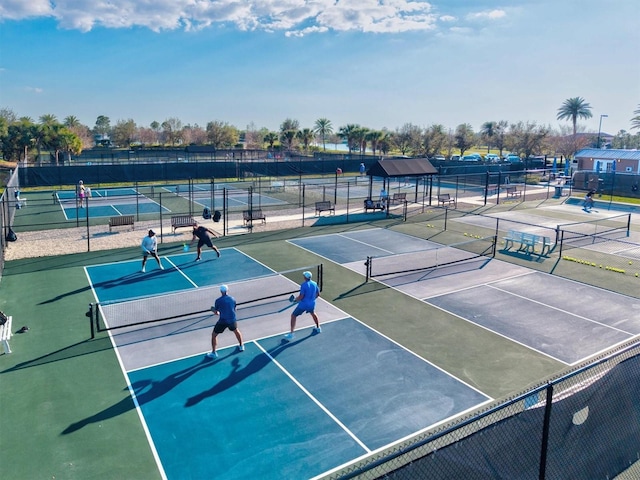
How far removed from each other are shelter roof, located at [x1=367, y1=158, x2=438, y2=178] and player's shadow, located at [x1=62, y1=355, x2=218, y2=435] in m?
24.2

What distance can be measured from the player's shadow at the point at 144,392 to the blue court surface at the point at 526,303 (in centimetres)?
809

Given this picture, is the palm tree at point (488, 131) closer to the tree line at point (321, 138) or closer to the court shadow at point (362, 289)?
the tree line at point (321, 138)

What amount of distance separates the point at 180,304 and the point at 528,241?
1546 cm

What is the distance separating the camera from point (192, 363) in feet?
39.6

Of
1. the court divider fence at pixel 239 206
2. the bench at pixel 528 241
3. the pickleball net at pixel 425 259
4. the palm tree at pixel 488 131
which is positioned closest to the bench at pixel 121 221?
the court divider fence at pixel 239 206

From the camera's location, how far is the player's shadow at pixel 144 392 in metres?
9.73

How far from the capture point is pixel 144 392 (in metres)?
10.8

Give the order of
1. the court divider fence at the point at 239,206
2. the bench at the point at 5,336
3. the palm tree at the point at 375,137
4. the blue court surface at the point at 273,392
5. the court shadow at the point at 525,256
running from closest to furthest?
the blue court surface at the point at 273,392
the bench at the point at 5,336
the court shadow at the point at 525,256
the court divider fence at the point at 239,206
the palm tree at the point at 375,137

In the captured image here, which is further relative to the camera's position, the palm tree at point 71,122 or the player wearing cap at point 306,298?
the palm tree at point 71,122

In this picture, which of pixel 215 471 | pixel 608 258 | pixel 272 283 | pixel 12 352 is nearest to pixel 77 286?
pixel 12 352

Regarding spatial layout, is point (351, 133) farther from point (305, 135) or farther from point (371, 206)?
point (371, 206)

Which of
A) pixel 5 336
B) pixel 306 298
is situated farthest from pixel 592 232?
pixel 5 336

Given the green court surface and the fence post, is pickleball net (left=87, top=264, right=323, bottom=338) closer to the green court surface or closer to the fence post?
the green court surface

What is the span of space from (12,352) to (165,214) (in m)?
20.6
